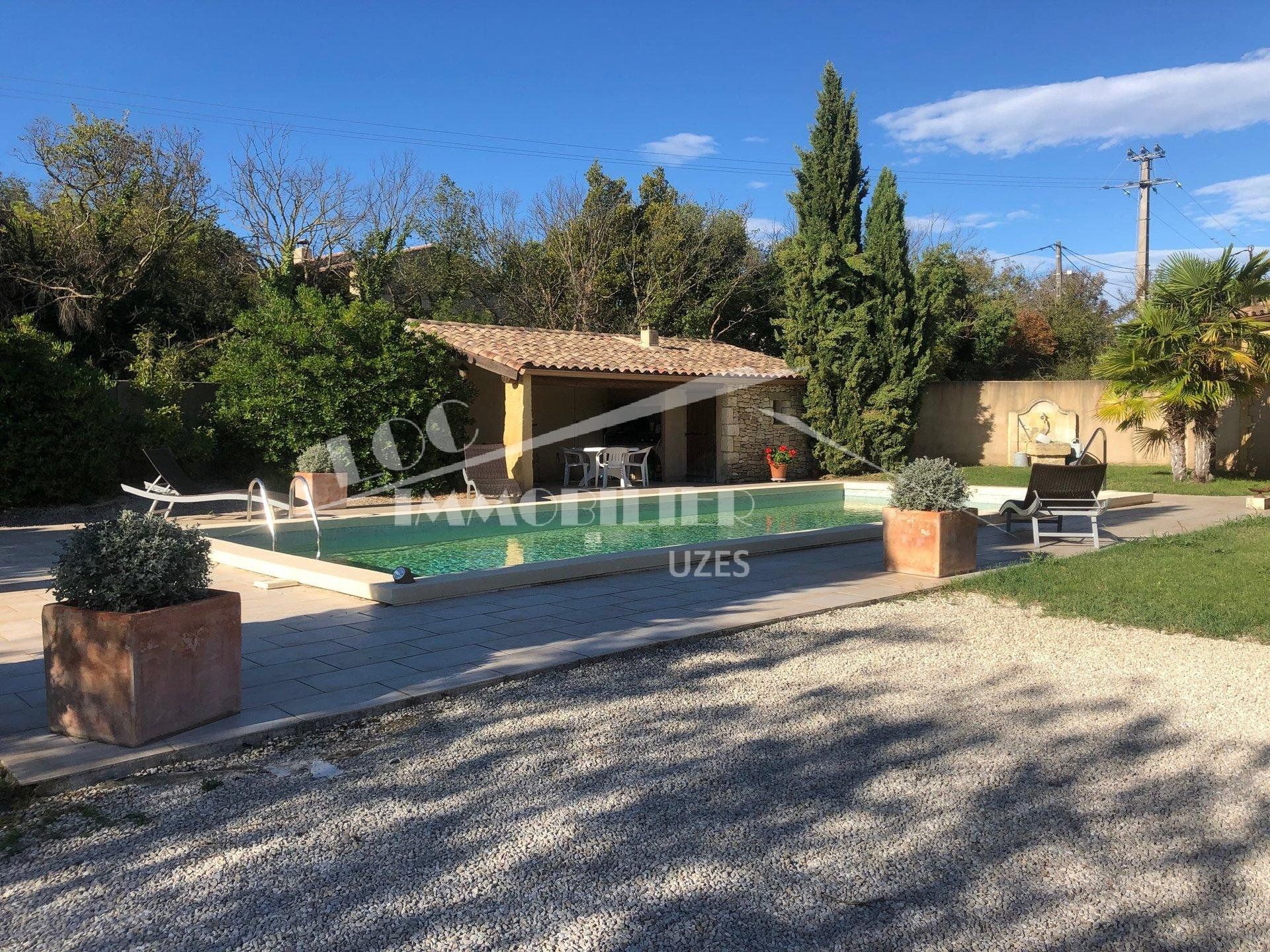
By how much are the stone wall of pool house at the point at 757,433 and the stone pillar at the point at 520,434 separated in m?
4.82

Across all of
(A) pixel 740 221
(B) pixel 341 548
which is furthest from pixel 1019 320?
(B) pixel 341 548

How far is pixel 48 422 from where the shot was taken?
1230 cm

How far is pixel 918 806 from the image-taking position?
3408 millimetres

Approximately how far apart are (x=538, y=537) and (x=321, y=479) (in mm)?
3642

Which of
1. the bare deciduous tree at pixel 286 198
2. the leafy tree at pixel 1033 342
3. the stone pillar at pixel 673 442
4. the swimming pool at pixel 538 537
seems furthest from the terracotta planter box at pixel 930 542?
the leafy tree at pixel 1033 342

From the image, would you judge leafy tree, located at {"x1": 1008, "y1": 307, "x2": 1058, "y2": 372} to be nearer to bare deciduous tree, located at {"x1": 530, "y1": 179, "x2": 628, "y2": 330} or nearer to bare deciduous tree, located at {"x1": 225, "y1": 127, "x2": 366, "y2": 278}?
bare deciduous tree, located at {"x1": 530, "y1": 179, "x2": 628, "y2": 330}

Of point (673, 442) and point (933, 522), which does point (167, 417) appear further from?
point (933, 522)

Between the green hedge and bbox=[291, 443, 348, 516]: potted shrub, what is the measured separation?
2.62m

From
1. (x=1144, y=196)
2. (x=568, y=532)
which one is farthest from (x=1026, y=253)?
(x=568, y=532)

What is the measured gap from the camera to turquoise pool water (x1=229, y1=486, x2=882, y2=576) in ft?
33.1

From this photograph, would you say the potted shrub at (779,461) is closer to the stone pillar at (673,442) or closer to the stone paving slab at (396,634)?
the stone pillar at (673,442)

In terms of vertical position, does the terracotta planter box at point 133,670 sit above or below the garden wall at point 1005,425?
below

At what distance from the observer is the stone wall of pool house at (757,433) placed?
19125 millimetres

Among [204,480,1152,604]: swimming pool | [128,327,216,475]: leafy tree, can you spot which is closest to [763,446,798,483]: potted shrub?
[204,480,1152,604]: swimming pool
